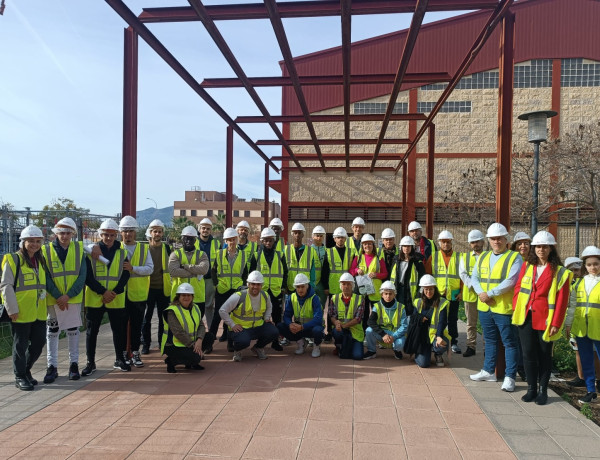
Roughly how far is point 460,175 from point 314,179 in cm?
646

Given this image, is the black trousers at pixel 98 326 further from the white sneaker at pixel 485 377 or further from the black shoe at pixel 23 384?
the white sneaker at pixel 485 377

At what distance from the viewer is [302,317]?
6387mm

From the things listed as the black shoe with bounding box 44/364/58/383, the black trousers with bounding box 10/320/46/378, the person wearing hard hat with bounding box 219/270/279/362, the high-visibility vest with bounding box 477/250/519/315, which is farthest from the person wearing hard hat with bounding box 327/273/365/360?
the black trousers with bounding box 10/320/46/378

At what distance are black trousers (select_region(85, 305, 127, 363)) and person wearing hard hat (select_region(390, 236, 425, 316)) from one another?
3611 millimetres

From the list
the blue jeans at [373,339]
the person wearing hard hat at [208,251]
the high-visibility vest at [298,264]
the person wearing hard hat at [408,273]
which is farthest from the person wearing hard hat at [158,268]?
the person wearing hard hat at [408,273]

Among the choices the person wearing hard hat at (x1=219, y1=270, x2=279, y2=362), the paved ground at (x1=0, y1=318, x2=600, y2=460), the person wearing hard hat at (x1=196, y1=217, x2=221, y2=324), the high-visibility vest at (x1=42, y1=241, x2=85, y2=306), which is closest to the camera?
the paved ground at (x1=0, y1=318, x2=600, y2=460)

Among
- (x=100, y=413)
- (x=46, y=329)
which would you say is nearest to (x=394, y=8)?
(x=100, y=413)

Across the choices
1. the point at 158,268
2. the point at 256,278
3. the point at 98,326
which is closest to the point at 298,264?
the point at 256,278

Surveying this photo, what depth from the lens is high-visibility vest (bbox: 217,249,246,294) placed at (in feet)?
21.1

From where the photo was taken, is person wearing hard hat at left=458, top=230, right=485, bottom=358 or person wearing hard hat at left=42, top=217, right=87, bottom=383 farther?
person wearing hard hat at left=458, top=230, right=485, bottom=358

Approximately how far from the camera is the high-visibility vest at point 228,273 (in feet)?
21.1

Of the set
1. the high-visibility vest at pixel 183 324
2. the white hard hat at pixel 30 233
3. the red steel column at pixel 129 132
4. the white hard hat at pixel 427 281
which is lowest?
the high-visibility vest at pixel 183 324

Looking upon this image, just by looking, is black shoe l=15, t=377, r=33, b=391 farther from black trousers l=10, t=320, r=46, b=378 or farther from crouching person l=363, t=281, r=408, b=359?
crouching person l=363, t=281, r=408, b=359

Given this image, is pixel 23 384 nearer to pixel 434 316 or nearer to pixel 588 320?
pixel 434 316
